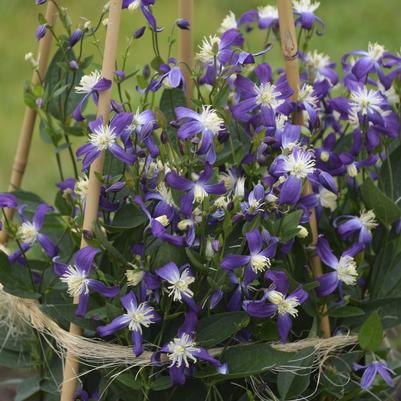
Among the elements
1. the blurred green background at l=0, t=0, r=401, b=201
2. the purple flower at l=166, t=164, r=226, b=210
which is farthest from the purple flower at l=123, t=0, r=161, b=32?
the blurred green background at l=0, t=0, r=401, b=201

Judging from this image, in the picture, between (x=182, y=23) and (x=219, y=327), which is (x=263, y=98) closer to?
(x=182, y=23)

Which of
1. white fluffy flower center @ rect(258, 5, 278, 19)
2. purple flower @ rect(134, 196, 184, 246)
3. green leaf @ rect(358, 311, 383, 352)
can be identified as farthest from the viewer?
white fluffy flower center @ rect(258, 5, 278, 19)

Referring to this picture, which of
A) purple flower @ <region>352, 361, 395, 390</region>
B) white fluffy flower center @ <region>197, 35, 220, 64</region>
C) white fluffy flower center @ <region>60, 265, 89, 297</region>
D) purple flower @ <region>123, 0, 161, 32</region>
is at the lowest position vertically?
purple flower @ <region>352, 361, 395, 390</region>

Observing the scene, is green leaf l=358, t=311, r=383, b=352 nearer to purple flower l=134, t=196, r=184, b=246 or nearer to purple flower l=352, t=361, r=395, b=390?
purple flower l=352, t=361, r=395, b=390

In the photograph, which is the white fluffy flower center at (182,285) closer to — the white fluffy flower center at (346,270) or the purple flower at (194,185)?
the purple flower at (194,185)

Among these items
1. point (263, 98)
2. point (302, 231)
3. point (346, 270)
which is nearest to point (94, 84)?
point (263, 98)
